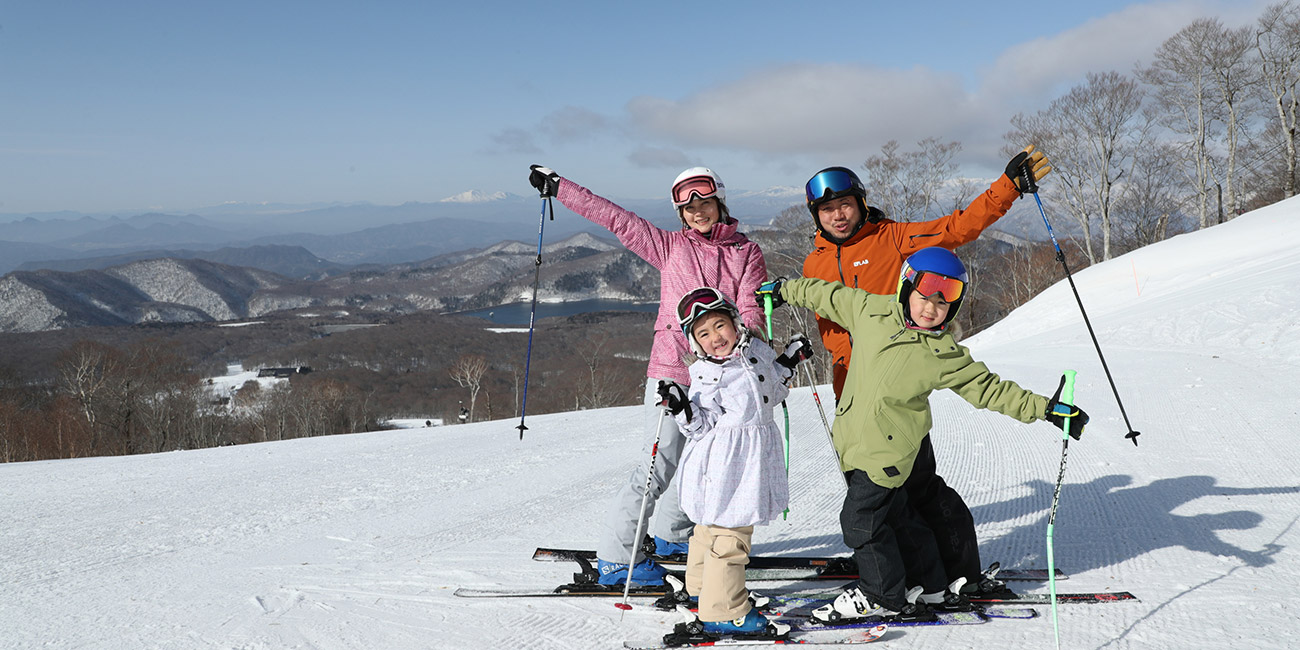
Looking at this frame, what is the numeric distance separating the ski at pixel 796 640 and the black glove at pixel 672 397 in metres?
0.90

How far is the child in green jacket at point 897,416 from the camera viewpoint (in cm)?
264

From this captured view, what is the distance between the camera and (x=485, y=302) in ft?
477

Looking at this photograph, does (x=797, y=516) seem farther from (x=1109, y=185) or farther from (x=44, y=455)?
(x=44, y=455)

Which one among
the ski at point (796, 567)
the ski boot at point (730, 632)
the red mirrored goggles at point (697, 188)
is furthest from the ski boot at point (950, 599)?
the red mirrored goggles at point (697, 188)

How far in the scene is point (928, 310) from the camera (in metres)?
2.65

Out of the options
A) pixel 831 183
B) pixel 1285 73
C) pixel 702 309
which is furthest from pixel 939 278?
pixel 1285 73

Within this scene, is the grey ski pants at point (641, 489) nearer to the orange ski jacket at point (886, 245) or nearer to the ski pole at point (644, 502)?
the ski pole at point (644, 502)

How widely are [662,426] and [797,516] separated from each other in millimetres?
1712

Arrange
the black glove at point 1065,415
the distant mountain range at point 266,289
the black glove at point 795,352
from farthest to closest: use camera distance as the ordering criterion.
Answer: the distant mountain range at point 266,289, the black glove at point 795,352, the black glove at point 1065,415

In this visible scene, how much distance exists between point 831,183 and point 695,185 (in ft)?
2.16

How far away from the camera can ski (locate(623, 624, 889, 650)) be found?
2.62m

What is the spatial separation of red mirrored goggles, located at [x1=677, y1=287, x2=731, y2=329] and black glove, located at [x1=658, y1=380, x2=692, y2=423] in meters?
0.28

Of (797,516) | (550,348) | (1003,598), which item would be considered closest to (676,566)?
(797,516)

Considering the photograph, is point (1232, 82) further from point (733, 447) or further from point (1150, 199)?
point (733, 447)
